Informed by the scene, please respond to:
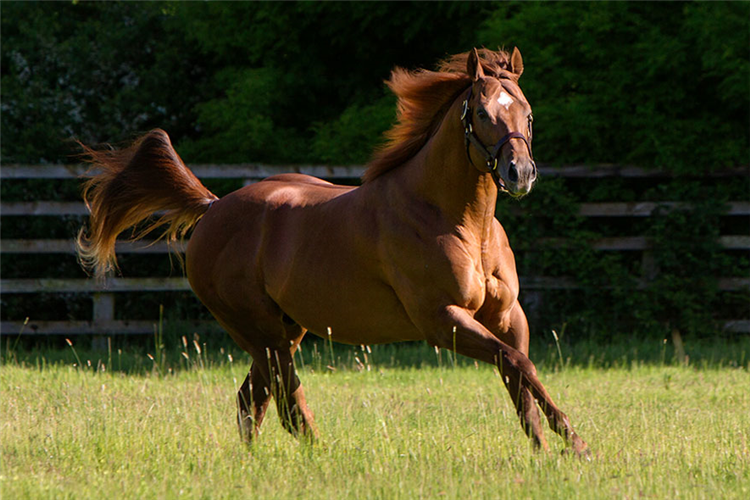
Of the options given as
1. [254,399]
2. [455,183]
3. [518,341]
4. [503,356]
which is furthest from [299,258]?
[503,356]

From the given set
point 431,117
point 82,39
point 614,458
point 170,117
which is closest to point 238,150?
point 170,117

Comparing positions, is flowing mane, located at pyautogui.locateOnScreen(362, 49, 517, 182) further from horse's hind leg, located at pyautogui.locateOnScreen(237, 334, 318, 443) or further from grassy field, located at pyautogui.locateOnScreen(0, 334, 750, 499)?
grassy field, located at pyautogui.locateOnScreen(0, 334, 750, 499)

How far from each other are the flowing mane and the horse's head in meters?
0.27

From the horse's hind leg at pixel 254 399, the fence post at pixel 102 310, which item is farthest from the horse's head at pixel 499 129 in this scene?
the fence post at pixel 102 310

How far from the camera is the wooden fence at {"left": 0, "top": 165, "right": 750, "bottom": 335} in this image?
1023cm

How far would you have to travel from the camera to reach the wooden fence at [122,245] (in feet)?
33.6

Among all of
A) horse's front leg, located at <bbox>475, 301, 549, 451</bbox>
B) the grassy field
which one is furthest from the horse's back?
the grassy field

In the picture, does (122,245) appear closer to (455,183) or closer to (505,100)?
(455,183)

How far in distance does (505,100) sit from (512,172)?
46 cm

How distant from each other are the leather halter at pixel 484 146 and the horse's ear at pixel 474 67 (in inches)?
3.3

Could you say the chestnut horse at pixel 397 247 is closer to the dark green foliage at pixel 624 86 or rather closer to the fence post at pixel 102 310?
the fence post at pixel 102 310

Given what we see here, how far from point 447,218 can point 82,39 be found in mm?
8946

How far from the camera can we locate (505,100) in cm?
472

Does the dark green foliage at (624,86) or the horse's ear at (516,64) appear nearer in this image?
the horse's ear at (516,64)
